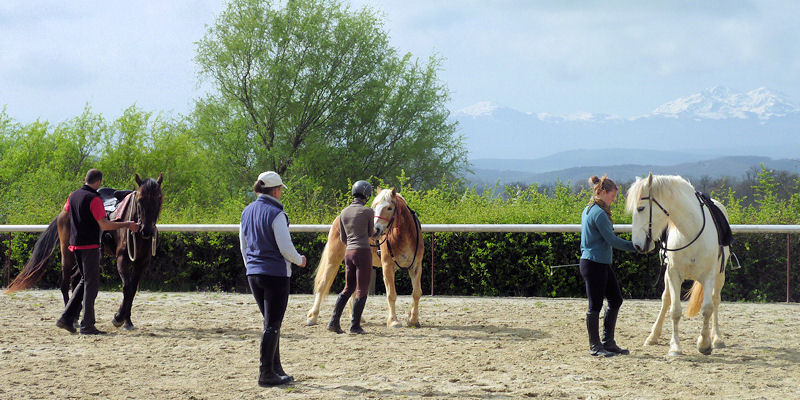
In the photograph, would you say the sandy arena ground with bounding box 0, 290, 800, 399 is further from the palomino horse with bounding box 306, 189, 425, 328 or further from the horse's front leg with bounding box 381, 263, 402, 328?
the palomino horse with bounding box 306, 189, 425, 328

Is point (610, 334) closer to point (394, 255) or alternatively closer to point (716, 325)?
point (716, 325)

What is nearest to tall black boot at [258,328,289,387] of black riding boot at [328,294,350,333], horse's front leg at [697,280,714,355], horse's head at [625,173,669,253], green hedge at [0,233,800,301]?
black riding boot at [328,294,350,333]

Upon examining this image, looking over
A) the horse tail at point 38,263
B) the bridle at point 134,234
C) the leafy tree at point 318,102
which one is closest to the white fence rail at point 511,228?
the horse tail at point 38,263

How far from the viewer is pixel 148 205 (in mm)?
8555

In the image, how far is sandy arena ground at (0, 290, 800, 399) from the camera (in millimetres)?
5816

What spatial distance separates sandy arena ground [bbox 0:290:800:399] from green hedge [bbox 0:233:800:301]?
1032 millimetres

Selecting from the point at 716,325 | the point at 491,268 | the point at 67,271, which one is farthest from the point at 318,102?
the point at 716,325

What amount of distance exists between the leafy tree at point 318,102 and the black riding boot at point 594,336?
24.0 meters

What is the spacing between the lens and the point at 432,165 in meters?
32.3

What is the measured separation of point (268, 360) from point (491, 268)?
6.74 metres

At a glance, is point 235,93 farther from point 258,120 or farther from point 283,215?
point 283,215

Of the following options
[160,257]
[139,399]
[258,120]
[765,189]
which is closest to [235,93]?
[258,120]

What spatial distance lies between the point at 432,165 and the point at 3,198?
55.6ft

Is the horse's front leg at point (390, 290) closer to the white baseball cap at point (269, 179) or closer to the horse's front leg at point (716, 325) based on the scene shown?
the white baseball cap at point (269, 179)
